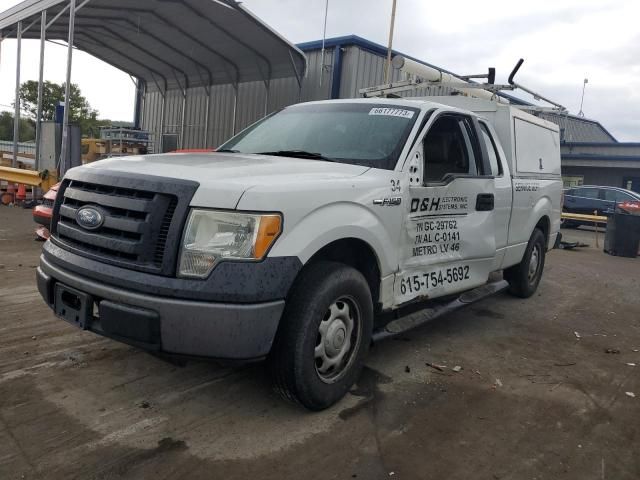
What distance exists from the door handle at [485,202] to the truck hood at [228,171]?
4.91ft

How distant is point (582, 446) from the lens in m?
3.06

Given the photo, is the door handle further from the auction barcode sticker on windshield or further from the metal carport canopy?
the metal carport canopy

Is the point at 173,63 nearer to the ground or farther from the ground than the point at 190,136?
farther from the ground

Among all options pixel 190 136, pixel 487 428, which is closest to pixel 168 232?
pixel 487 428

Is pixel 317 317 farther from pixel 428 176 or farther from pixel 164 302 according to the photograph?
pixel 428 176

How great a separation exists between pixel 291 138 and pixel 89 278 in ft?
6.38

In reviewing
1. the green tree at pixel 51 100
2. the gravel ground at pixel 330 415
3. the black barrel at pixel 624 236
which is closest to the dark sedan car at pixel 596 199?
the black barrel at pixel 624 236

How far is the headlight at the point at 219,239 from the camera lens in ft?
8.89

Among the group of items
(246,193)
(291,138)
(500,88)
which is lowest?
(246,193)

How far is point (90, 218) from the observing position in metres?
3.04

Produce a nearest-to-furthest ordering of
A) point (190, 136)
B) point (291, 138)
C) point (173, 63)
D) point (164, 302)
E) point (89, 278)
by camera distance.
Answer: point (164, 302) < point (89, 278) < point (291, 138) < point (173, 63) < point (190, 136)

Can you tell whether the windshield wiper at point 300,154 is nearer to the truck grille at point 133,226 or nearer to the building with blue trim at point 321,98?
the truck grille at point 133,226

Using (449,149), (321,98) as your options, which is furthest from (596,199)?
(449,149)

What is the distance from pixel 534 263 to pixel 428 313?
3022 mm
